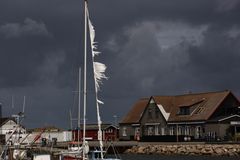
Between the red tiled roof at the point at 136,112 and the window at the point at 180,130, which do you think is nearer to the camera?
the window at the point at 180,130

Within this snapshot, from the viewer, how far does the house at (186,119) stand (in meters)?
99.2

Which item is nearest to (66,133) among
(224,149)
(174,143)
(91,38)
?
(174,143)

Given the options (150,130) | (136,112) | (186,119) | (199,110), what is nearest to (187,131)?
(186,119)

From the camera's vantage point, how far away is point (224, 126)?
324ft

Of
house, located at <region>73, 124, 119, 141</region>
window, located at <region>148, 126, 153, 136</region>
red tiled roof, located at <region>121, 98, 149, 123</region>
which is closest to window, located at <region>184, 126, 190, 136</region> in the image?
window, located at <region>148, 126, 153, 136</region>

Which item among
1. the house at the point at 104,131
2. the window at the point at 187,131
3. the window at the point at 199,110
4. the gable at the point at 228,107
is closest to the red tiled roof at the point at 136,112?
the house at the point at 104,131

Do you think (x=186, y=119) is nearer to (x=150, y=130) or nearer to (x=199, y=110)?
(x=199, y=110)

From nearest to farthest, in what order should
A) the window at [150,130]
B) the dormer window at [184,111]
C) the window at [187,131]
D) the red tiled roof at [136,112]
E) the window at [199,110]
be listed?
the window at [199,110] < the window at [187,131] < the dormer window at [184,111] < the window at [150,130] < the red tiled roof at [136,112]

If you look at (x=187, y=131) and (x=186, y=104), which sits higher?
(x=186, y=104)

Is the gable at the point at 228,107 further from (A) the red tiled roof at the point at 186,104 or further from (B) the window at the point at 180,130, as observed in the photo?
(B) the window at the point at 180,130

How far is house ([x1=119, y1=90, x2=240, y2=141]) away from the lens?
99.2 metres

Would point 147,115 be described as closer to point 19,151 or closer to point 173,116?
point 173,116

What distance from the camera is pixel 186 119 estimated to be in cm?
10531

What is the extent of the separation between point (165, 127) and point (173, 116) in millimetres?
2415
